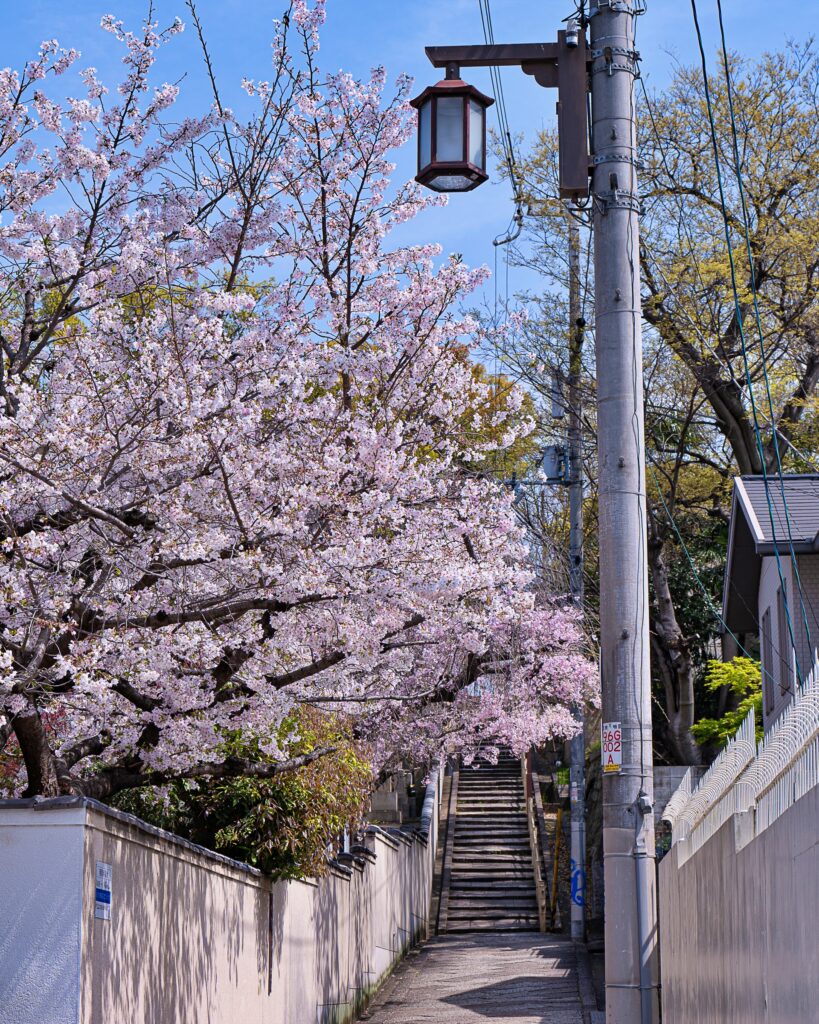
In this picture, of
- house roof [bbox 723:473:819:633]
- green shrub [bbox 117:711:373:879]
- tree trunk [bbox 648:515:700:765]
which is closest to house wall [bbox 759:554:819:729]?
house roof [bbox 723:473:819:633]

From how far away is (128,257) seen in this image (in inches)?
354

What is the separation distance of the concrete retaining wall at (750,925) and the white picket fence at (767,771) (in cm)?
10

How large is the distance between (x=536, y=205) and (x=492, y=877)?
1467 cm

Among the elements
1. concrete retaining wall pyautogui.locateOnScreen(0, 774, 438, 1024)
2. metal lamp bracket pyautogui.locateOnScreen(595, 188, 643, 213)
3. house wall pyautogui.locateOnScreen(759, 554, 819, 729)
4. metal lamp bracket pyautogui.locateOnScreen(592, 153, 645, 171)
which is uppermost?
metal lamp bracket pyautogui.locateOnScreen(592, 153, 645, 171)

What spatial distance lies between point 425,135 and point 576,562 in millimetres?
15436

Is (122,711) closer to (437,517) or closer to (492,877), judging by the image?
Answer: (437,517)

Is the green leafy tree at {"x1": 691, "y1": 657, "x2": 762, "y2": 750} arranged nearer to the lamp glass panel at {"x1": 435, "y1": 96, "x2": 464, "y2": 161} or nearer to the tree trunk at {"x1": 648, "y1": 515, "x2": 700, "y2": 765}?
the tree trunk at {"x1": 648, "y1": 515, "x2": 700, "y2": 765}

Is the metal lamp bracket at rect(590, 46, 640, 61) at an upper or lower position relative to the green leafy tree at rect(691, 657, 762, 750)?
upper

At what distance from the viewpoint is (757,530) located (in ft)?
59.2

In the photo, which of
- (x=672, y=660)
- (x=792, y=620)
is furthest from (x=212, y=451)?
(x=672, y=660)

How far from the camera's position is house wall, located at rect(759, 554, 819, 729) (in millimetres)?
17188

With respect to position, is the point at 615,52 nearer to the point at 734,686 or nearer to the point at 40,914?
the point at 40,914

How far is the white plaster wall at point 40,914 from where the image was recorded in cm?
721

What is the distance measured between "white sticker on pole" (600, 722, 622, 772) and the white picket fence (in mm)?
620
